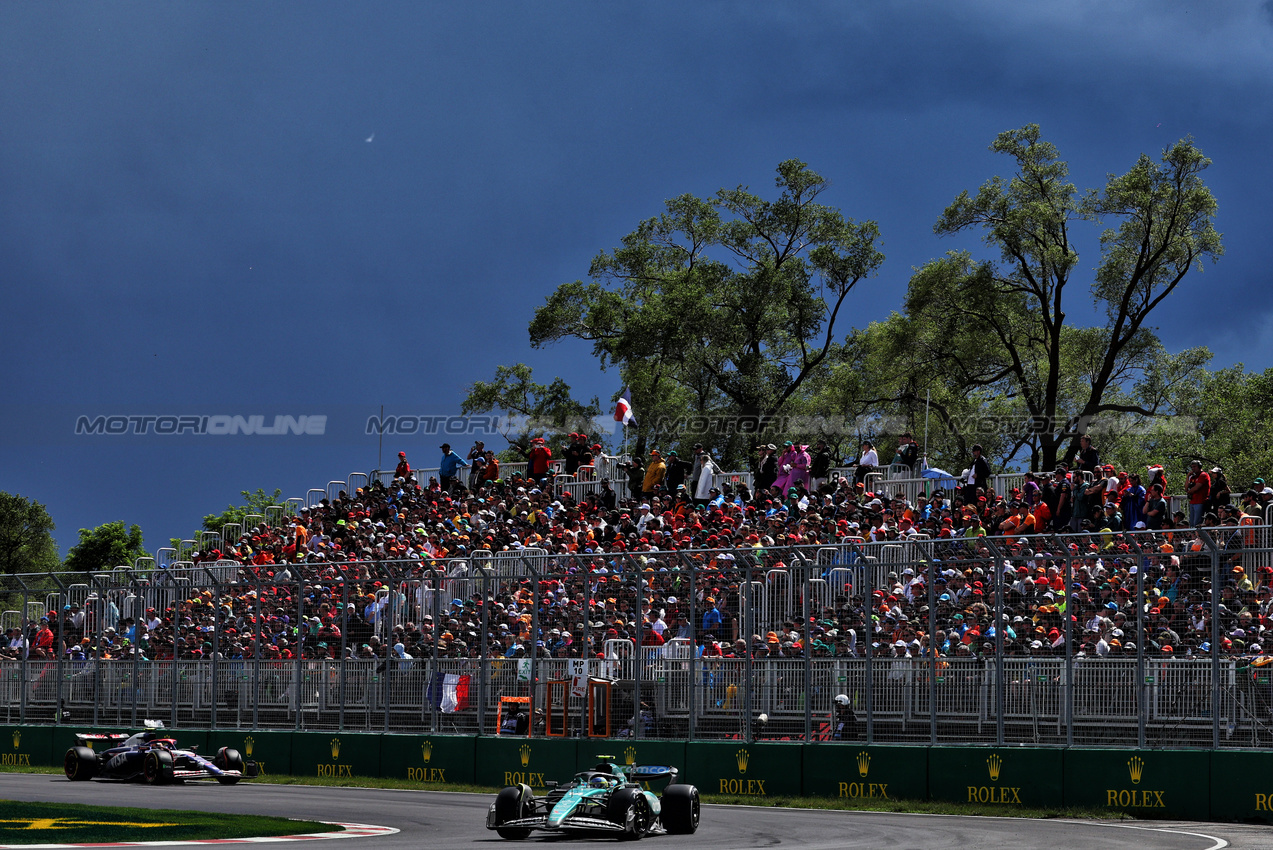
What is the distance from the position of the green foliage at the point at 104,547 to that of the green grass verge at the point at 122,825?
233ft

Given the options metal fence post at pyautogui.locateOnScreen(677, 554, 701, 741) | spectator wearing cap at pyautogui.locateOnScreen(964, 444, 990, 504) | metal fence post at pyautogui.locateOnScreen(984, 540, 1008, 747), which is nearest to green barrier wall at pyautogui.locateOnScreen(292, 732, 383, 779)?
metal fence post at pyautogui.locateOnScreen(677, 554, 701, 741)

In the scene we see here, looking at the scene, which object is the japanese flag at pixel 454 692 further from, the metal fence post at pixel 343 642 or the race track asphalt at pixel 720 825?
the metal fence post at pixel 343 642

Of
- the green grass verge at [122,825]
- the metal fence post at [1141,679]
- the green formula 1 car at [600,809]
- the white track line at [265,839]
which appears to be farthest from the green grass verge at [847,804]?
the green grass verge at [122,825]

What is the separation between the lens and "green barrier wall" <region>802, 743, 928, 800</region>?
18812 millimetres

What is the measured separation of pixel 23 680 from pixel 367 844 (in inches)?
651

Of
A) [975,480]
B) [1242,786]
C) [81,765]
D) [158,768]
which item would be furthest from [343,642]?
[1242,786]

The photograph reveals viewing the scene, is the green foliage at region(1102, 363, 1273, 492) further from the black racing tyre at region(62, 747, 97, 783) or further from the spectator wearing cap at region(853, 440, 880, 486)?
the black racing tyre at region(62, 747, 97, 783)

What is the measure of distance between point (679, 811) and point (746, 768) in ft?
17.0

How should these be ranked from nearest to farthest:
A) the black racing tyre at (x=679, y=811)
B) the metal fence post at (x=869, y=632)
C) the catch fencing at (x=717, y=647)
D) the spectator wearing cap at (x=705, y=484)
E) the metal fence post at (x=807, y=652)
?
1. the black racing tyre at (x=679, y=811)
2. the catch fencing at (x=717, y=647)
3. the metal fence post at (x=869, y=632)
4. the metal fence post at (x=807, y=652)
5. the spectator wearing cap at (x=705, y=484)

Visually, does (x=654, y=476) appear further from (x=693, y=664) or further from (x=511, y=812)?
(x=511, y=812)

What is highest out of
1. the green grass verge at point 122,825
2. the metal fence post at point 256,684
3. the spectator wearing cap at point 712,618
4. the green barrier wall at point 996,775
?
the spectator wearing cap at point 712,618

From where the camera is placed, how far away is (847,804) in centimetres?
1906

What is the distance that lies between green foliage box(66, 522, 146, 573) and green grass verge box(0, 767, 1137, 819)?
6540 cm

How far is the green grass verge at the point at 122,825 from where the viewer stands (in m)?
13.8
